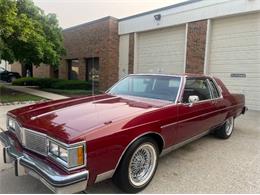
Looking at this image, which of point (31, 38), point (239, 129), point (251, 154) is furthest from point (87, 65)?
point (251, 154)

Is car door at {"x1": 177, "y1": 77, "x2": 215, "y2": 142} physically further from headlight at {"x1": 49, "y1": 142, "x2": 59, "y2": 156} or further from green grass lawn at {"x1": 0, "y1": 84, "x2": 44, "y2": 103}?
green grass lawn at {"x1": 0, "y1": 84, "x2": 44, "y2": 103}

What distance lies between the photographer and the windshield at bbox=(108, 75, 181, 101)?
404 cm

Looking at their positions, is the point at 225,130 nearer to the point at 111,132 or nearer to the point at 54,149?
the point at 111,132

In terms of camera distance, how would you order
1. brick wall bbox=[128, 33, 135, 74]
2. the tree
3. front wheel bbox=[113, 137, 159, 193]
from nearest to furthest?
front wheel bbox=[113, 137, 159, 193]
the tree
brick wall bbox=[128, 33, 135, 74]

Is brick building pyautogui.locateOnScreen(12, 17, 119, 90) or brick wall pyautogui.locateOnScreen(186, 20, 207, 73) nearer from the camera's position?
brick wall pyautogui.locateOnScreen(186, 20, 207, 73)

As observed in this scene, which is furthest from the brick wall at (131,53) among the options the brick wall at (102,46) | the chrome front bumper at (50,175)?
the chrome front bumper at (50,175)

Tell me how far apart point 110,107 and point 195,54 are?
901cm

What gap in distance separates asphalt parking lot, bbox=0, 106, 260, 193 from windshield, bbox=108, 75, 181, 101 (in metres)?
1.16

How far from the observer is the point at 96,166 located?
8.47ft

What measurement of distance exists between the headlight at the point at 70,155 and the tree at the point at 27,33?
28.3 feet

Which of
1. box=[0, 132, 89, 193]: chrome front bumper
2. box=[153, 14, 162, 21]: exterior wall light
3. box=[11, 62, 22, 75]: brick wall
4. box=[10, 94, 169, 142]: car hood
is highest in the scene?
box=[153, 14, 162, 21]: exterior wall light

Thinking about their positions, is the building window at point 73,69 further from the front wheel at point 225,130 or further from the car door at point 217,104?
the car door at point 217,104

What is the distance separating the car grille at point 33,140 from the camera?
2715mm

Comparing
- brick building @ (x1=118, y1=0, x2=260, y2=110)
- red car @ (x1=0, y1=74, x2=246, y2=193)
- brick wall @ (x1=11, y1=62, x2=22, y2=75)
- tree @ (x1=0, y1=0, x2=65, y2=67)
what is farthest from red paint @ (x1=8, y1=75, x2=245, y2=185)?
brick wall @ (x1=11, y1=62, x2=22, y2=75)
